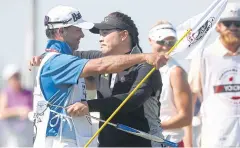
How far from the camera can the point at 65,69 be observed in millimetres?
Result: 7102

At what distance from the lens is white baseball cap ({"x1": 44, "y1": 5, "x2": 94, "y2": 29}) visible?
7414 millimetres

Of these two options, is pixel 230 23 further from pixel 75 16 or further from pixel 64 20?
pixel 64 20

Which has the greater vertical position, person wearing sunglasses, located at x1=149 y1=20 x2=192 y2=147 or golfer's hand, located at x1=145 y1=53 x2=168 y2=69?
golfer's hand, located at x1=145 y1=53 x2=168 y2=69

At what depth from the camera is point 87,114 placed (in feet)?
23.6

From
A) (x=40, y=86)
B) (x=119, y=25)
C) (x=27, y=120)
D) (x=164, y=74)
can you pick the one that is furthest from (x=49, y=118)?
(x=27, y=120)

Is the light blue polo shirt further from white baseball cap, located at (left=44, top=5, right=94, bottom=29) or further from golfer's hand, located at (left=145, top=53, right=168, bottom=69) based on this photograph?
golfer's hand, located at (left=145, top=53, right=168, bottom=69)

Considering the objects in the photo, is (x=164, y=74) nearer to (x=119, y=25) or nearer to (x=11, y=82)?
(x=119, y=25)

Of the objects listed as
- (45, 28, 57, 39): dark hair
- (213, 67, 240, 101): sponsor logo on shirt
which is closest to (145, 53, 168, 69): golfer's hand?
(45, 28, 57, 39): dark hair

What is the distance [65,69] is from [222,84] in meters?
2.26

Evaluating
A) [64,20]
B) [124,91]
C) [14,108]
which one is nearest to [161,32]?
[124,91]

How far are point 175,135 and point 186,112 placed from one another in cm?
22

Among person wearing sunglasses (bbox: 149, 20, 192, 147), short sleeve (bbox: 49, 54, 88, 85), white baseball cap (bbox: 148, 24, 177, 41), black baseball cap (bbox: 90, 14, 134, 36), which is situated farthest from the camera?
white baseball cap (bbox: 148, 24, 177, 41)

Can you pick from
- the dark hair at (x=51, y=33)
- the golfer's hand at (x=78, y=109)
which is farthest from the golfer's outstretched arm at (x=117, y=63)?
the dark hair at (x=51, y=33)

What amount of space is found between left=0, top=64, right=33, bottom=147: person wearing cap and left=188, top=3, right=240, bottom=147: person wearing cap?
9.40 ft
